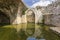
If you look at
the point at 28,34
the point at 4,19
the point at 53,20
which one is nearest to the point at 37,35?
the point at 28,34

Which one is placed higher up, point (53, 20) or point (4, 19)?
point (4, 19)

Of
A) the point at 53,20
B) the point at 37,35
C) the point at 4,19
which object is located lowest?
the point at 37,35

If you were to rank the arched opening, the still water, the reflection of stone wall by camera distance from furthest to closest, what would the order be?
the arched opening → the reflection of stone wall → the still water

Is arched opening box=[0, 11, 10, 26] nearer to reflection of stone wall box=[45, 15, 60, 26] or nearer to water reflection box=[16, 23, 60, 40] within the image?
reflection of stone wall box=[45, 15, 60, 26]

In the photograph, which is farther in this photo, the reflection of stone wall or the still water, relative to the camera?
the reflection of stone wall

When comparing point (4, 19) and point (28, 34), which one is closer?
point (28, 34)

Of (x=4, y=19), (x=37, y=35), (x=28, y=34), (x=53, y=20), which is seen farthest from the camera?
(x=4, y=19)

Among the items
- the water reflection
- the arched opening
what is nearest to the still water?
the water reflection

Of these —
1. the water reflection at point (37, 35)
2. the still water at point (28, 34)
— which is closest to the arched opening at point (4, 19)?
the still water at point (28, 34)

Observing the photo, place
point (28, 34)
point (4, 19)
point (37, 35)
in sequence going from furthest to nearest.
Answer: point (4, 19) < point (28, 34) < point (37, 35)

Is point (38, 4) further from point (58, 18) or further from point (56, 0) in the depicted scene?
point (58, 18)

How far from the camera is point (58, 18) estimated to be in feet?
28.1

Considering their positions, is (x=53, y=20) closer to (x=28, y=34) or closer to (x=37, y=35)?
(x=28, y=34)

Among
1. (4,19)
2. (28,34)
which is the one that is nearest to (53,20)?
(28,34)
